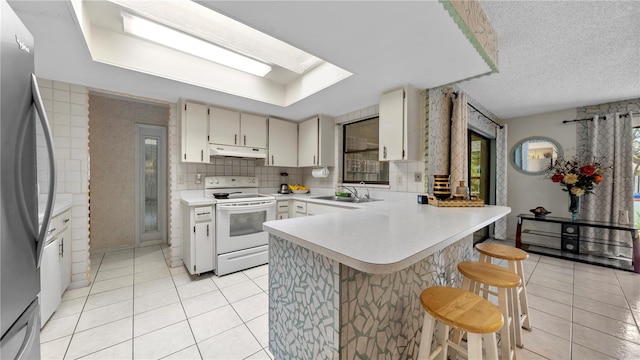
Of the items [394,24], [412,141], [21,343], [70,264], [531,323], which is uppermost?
[394,24]

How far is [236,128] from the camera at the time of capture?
3.09m

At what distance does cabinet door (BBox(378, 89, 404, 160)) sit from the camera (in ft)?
7.55

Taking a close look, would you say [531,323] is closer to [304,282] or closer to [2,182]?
[304,282]

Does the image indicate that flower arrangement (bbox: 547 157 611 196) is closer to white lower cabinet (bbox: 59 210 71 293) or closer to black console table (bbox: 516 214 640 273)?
black console table (bbox: 516 214 640 273)

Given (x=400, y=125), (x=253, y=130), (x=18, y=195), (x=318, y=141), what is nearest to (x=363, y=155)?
(x=318, y=141)

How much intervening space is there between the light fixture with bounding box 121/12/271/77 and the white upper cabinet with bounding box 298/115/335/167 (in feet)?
3.70

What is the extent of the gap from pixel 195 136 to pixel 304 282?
249cm

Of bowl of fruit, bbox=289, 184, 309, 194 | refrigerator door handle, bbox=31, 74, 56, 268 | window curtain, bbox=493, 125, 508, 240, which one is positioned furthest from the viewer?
window curtain, bbox=493, 125, 508, 240

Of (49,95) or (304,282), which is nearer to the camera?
(304,282)

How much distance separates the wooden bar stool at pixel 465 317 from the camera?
2.70 feet

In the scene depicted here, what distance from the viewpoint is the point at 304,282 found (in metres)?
1.10

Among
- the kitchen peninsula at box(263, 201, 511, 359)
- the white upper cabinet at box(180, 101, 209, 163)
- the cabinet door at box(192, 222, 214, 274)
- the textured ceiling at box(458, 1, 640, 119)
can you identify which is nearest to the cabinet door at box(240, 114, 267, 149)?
the white upper cabinet at box(180, 101, 209, 163)

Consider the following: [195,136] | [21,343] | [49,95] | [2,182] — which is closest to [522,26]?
[2,182]

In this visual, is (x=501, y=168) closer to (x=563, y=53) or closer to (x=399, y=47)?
(x=563, y=53)
